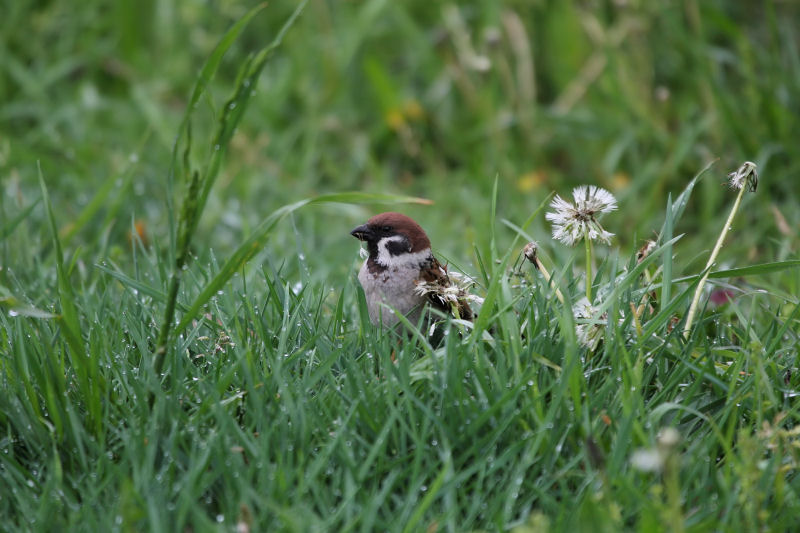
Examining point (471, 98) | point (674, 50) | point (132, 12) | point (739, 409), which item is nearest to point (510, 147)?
point (471, 98)

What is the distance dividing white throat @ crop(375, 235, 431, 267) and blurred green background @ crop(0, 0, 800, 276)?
120cm

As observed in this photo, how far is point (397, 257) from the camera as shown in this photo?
294 centimetres

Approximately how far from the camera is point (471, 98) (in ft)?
18.4

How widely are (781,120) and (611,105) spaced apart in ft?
3.59

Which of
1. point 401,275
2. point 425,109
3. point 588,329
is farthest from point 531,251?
point 425,109

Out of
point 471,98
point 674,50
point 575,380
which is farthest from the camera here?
point 471,98

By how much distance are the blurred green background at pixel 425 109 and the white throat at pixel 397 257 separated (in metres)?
1.20

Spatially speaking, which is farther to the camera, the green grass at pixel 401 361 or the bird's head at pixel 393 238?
the bird's head at pixel 393 238

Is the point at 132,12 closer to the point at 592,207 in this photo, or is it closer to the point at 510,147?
the point at 510,147

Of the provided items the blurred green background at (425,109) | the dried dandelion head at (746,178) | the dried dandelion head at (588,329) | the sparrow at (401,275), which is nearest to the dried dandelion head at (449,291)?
the sparrow at (401,275)

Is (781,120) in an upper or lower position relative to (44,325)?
upper

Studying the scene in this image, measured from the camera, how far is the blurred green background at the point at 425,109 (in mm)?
4824

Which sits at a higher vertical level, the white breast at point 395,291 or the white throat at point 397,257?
the white throat at point 397,257

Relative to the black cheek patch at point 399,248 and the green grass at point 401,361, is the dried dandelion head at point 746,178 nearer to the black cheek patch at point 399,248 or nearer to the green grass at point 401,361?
the green grass at point 401,361
